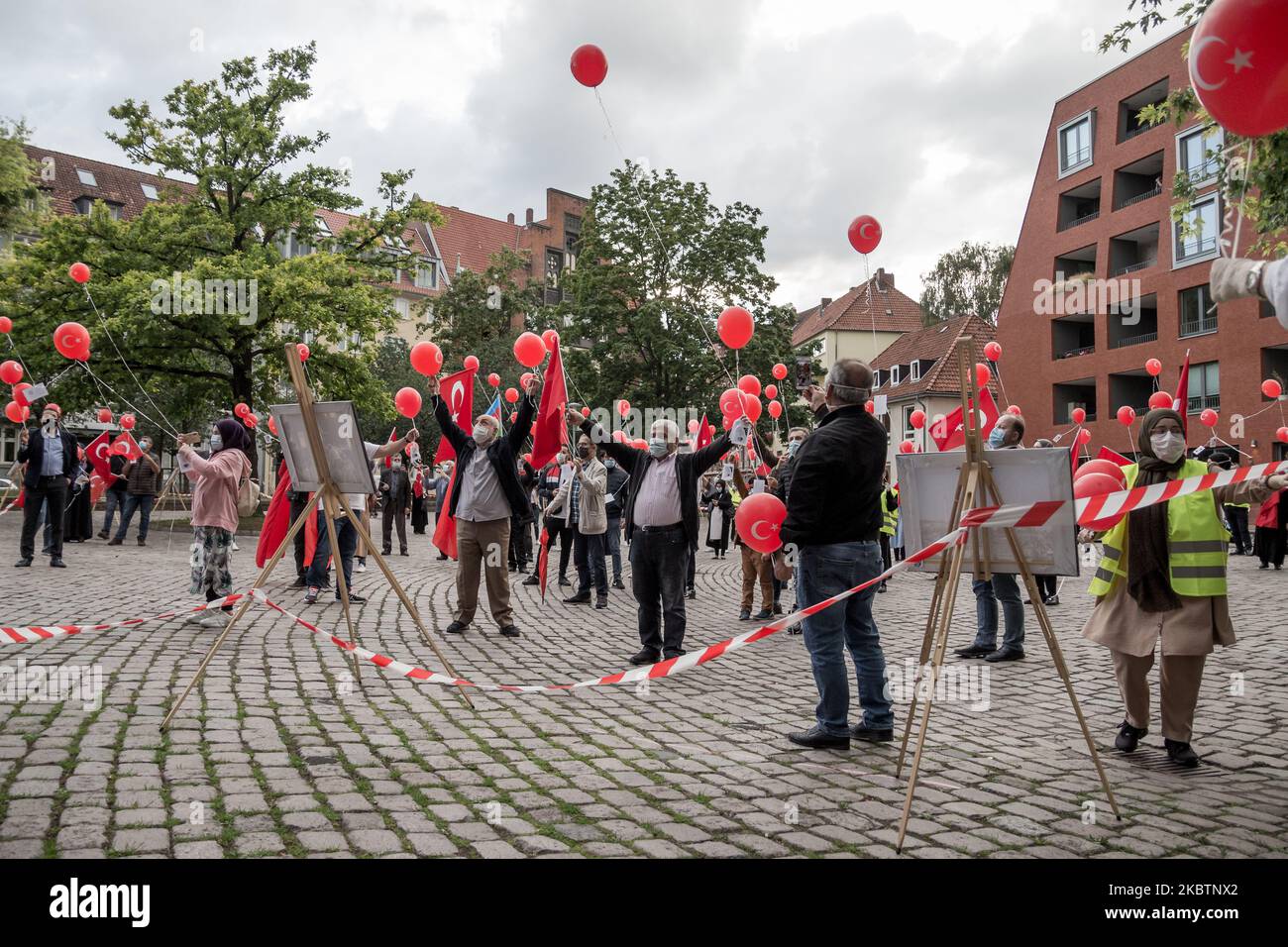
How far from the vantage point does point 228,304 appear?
2283cm

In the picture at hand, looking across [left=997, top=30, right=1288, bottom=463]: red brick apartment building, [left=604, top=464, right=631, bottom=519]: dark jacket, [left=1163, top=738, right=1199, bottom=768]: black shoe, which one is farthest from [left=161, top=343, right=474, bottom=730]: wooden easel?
[left=997, top=30, right=1288, bottom=463]: red brick apartment building

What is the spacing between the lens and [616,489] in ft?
44.6

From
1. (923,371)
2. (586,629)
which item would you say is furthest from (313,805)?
(923,371)

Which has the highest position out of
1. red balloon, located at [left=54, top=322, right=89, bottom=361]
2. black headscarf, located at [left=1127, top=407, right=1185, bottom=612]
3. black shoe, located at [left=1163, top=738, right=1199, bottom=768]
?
red balloon, located at [left=54, top=322, right=89, bottom=361]

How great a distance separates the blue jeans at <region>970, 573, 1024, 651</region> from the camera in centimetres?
775

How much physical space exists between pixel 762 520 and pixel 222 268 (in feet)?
66.1

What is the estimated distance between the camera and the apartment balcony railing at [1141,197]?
3419cm

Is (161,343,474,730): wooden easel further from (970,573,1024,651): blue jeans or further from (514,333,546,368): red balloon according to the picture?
(970,573,1024,651): blue jeans

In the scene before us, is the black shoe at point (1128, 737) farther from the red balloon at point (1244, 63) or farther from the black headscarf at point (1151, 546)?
the red balloon at point (1244, 63)

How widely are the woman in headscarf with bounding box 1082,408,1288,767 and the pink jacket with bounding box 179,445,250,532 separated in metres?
7.26

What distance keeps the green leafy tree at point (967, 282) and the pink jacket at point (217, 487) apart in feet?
150

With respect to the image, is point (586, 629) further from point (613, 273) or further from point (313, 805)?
point (613, 273)
